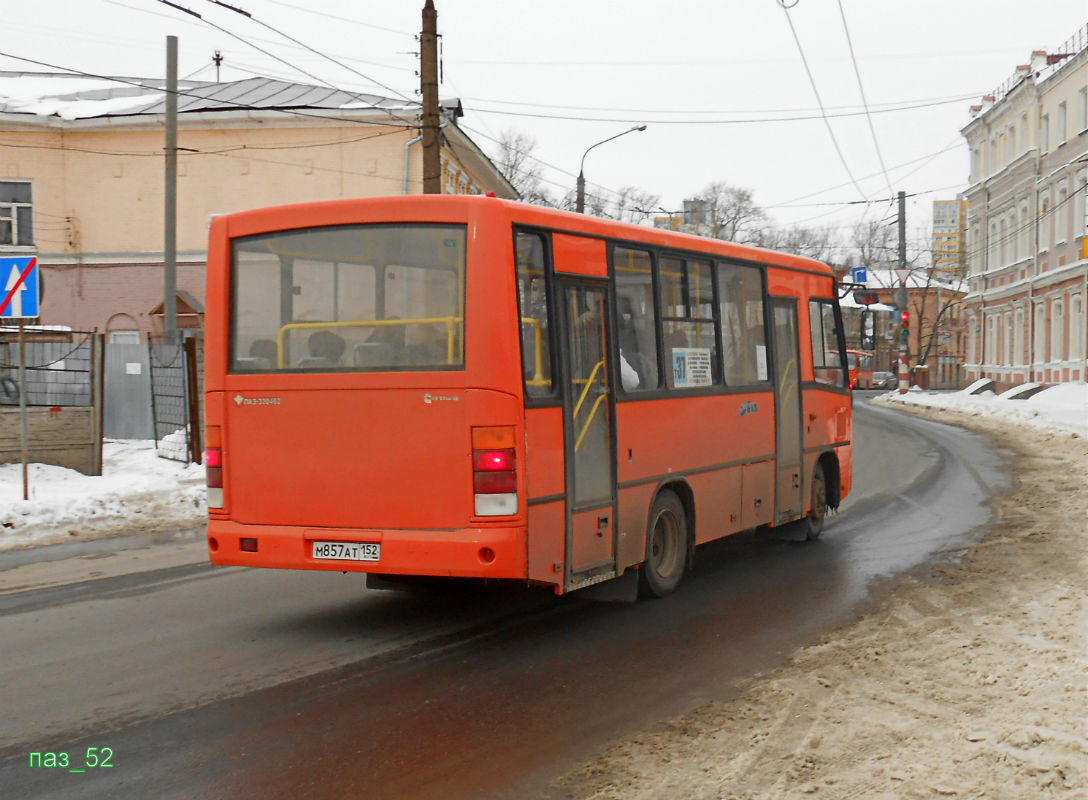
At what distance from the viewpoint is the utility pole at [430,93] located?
1662 centimetres

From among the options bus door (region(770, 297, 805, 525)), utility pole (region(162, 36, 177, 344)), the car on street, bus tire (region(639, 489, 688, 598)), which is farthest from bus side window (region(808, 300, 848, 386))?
the car on street

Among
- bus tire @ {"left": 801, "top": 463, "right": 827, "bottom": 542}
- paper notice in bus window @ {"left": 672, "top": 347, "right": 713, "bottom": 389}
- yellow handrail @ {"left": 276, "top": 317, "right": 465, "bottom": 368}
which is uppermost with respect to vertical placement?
yellow handrail @ {"left": 276, "top": 317, "right": 465, "bottom": 368}

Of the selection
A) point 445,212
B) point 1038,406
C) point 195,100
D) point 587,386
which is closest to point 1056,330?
point 1038,406

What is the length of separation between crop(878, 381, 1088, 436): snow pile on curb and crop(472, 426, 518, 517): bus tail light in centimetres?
2253

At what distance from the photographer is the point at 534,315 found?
7.02m

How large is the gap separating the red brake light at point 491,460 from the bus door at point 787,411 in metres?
4.48

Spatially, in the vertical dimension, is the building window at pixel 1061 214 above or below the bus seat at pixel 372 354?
above

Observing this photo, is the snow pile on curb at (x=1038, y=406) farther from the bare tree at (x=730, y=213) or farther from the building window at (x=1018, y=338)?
the bare tree at (x=730, y=213)

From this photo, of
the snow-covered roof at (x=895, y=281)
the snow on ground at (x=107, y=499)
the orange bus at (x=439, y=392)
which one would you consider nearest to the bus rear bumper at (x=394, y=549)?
the orange bus at (x=439, y=392)

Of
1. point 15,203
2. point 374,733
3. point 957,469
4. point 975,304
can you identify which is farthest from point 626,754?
point 975,304

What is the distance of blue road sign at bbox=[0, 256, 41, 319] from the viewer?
1273 cm

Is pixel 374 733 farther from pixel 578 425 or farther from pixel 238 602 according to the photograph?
pixel 238 602

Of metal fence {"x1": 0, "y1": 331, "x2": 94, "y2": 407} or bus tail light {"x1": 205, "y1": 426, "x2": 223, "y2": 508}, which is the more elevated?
metal fence {"x1": 0, "y1": 331, "x2": 94, "y2": 407}

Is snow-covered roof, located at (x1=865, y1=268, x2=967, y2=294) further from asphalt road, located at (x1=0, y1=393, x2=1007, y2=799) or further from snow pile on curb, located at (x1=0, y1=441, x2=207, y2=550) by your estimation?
asphalt road, located at (x1=0, y1=393, x2=1007, y2=799)
